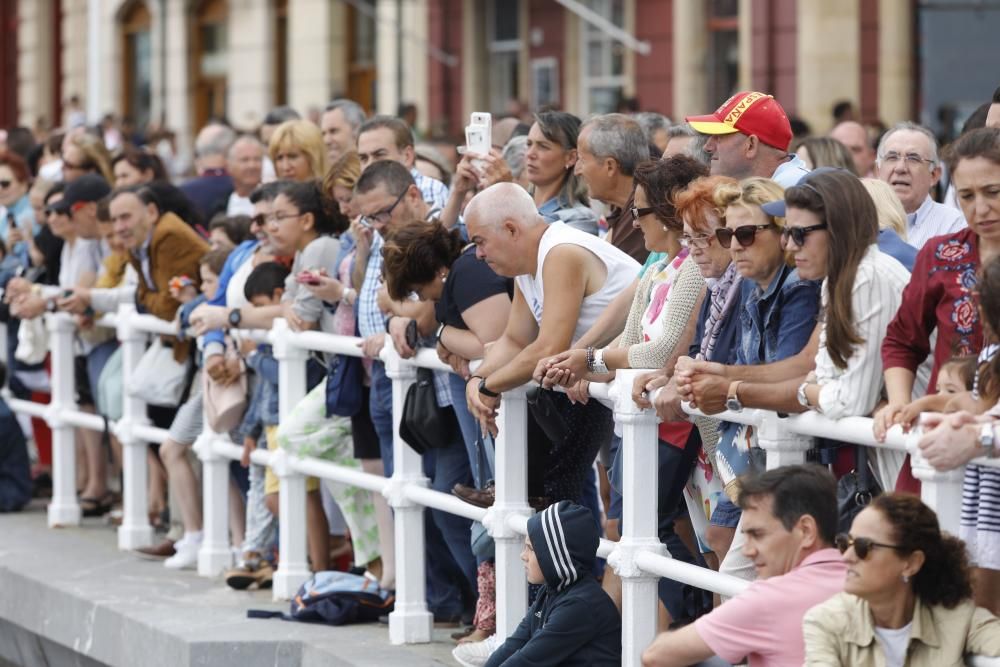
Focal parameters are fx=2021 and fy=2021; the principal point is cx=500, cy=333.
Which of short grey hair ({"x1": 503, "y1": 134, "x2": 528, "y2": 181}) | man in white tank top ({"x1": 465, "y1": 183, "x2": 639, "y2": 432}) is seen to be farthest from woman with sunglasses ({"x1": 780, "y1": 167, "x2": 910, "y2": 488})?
short grey hair ({"x1": 503, "y1": 134, "x2": 528, "y2": 181})

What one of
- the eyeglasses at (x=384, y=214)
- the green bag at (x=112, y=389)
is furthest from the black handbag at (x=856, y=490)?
the green bag at (x=112, y=389)

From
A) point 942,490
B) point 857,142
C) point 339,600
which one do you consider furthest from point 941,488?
point 857,142

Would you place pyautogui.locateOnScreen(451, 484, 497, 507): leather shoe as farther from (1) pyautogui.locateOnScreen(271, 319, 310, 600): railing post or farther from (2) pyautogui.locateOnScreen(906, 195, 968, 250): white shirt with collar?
(2) pyautogui.locateOnScreen(906, 195, 968, 250): white shirt with collar

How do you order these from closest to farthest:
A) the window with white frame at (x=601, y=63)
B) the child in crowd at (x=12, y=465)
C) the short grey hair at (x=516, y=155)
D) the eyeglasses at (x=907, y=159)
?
the eyeglasses at (x=907, y=159) → the short grey hair at (x=516, y=155) → the child in crowd at (x=12, y=465) → the window with white frame at (x=601, y=63)

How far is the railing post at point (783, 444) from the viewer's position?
545 centimetres

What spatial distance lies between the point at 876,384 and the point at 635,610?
1.19 m

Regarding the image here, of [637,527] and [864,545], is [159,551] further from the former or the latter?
[864,545]

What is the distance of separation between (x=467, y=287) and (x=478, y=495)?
75 cm

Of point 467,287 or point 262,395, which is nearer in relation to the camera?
point 467,287

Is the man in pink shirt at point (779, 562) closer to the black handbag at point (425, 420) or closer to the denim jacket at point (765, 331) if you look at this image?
the denim jacket at point (765, 331)

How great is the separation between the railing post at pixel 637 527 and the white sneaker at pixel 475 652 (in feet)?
3.28

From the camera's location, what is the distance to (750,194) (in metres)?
5.80

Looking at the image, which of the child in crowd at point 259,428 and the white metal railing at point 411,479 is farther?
the child in crowd at point 259,428

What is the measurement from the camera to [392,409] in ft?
26.1
